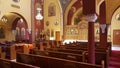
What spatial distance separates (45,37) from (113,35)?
8.63 m

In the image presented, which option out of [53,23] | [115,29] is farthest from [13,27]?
[115,29]

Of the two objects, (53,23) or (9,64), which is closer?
(9,64)

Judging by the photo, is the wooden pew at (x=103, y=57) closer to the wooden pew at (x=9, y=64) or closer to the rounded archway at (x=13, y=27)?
the wooden pew at (x=9, y=64)

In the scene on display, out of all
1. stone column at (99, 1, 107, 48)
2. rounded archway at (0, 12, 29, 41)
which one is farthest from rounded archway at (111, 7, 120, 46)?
rounded archway at (0, 12, 29, 41)

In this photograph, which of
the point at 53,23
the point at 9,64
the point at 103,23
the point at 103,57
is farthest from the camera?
the point at 53,23

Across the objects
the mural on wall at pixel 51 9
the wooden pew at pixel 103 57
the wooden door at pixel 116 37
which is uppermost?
the mural on wall at pixel 51 9

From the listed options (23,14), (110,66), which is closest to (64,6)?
(23,14)

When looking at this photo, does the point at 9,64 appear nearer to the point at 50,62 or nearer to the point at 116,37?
the point at 50,62

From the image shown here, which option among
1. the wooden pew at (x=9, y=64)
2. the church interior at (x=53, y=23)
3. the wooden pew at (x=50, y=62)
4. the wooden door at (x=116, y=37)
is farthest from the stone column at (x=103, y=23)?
the wooden door at (x=116, y=37)

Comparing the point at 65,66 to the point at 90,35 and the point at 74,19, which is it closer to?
→ the point at 90,35

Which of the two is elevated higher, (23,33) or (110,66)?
(23,33)

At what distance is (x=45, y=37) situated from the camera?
21891mm

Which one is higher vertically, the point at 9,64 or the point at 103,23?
the point at 103,23

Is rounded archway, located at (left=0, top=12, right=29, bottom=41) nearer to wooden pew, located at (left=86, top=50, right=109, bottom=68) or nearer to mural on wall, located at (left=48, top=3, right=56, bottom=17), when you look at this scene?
mural on wall, located at (left=48, top=3, right=56, bottom=17)
